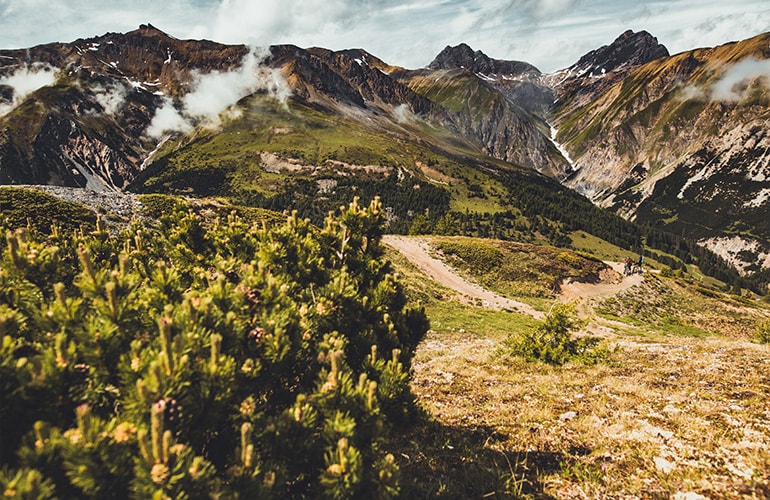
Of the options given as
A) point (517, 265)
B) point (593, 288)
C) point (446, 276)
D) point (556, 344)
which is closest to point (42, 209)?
point (446, 276)

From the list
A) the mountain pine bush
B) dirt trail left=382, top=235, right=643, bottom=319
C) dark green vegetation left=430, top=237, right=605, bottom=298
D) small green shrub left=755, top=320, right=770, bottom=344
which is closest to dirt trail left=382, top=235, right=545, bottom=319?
dirt trail left=382, top=235, right=643, bottom=319

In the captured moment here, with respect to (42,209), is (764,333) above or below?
below

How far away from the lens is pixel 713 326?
1700 inches

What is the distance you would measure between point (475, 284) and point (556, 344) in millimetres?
32415

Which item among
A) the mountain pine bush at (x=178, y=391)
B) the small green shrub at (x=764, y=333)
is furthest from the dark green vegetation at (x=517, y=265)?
the mountain pine bush at (x=178, y=391)

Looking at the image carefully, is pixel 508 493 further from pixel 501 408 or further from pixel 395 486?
pixel 501 408

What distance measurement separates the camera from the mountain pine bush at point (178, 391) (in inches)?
94.3

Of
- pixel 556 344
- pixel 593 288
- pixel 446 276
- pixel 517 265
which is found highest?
pixel 556 344

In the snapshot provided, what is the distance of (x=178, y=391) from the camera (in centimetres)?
271

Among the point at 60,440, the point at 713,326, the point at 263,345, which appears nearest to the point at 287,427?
the point at 263,345

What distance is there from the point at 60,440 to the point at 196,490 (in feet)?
2.89

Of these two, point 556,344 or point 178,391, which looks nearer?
point 178,391

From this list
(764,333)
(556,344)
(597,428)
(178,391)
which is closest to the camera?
(178,391)

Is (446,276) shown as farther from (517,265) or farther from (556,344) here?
(556,344)
